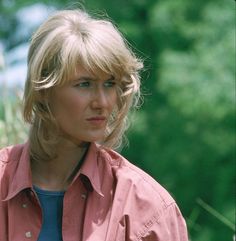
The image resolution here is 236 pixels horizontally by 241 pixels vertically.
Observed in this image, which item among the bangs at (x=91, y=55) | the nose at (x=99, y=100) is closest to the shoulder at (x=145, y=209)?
the nose at (x=99, y=100)

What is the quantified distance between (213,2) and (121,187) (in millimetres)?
13550

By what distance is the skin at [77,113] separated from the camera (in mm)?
3916

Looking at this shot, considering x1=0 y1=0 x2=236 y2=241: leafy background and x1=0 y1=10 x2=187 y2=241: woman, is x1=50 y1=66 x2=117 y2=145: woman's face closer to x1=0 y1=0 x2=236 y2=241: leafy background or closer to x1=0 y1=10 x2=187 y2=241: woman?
x1=0 y1=10 x2=187 y2=241: woman

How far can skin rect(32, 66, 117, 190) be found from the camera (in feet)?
12.8

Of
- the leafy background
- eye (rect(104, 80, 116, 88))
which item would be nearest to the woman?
eye (rect(104, 80, 116, 88))

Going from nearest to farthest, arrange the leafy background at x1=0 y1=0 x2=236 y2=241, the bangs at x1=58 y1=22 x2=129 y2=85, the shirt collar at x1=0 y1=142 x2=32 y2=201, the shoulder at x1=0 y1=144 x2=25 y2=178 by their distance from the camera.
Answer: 1. the bangs at x1=58 y1=22 x2=129 y2=85
2. the shirt collar at x1=0 y1=142 x2=32 y2=201
3. the shoulder at x1=0 y1=144 x2=25 y2=178
4. the leafy background at x1=0 y1=0 x2=236 y2=241

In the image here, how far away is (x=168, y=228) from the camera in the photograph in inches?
156

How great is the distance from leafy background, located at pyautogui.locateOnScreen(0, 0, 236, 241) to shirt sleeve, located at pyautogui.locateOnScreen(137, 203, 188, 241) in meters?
9.74

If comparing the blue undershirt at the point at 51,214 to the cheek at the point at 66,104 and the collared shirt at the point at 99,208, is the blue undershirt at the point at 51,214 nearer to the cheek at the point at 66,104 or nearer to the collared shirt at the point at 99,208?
the collared shirt at the point at 99,208

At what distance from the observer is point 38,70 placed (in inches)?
156

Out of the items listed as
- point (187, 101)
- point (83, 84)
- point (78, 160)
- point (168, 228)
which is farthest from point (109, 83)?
point (187, 101)

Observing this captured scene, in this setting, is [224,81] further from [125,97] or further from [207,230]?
[125,97]

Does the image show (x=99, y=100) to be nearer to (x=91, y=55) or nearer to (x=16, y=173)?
(x=91, y=55)

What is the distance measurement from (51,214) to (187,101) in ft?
37.4
